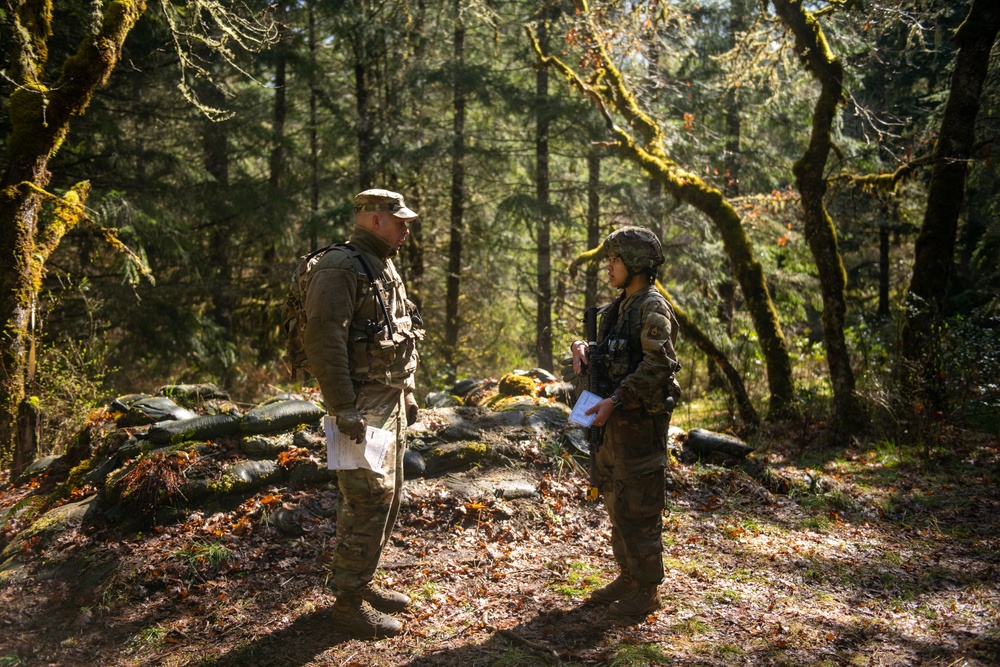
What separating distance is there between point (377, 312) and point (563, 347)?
11.0m

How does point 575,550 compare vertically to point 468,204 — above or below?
below

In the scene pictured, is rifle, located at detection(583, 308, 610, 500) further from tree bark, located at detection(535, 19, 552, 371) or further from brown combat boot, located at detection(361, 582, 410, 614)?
tree bark, located at detection(535, 19, 552, 371)

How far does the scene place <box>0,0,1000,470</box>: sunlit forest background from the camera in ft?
29.4

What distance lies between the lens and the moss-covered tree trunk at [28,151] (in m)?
6.32

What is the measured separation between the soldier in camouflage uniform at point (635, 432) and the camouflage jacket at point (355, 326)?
1.25m

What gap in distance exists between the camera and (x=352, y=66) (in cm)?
1438

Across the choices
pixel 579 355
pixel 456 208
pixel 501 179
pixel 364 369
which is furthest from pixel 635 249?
pixel 501 179

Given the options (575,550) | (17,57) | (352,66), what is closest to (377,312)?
(575,550)

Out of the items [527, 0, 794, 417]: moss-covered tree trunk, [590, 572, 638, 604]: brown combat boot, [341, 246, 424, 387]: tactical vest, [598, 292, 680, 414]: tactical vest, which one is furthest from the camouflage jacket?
[527, 0, 794, 417]: moss-covered tree trunk

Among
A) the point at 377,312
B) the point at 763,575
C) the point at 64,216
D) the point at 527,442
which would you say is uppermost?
the point at 64,216

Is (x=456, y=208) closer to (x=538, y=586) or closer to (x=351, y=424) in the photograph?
(x=538, y=586)

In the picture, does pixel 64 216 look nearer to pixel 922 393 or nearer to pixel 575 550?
pixel 575 550

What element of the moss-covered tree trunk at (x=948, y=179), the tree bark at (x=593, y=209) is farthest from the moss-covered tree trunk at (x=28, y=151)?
the tree bark at (x=593, y=209)

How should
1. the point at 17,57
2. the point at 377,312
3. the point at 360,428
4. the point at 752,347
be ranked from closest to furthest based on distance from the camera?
the point at 360,428, the point at 377,312, the point at 17,57, the point at 752,347
